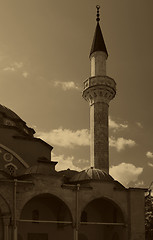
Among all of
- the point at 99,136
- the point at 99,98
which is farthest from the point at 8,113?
the point at 99,136

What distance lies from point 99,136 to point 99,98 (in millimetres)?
2273

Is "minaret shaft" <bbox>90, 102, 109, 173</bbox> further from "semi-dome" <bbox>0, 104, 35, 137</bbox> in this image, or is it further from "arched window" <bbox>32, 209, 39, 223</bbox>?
"arched window" <bbox>32, 209, 39, 223</bbox>

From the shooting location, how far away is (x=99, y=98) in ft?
74.1

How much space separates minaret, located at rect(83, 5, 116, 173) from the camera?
2120 centimetres

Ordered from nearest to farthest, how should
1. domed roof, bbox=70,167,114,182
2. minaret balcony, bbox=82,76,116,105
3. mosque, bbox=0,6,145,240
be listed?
mosque, bbox=0,6,145,240
domed roof, bbox=70,167,114,182
minaret balcony, bbox=82,76,116,105

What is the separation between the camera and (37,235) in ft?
60.8

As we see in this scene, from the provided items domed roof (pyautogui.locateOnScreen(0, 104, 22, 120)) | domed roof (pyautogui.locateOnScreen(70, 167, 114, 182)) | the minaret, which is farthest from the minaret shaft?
domed roof (pyautogui.locateOnScreen(0, 104, 22, 120))

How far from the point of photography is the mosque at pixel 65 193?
54.7ft

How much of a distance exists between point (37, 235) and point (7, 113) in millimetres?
7292

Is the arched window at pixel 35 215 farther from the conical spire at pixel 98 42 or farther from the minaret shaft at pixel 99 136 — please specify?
the conical spire at pixel 98 42

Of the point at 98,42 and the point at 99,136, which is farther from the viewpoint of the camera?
the point at 98,42

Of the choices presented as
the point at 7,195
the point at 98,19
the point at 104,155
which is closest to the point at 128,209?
the point at 104,155

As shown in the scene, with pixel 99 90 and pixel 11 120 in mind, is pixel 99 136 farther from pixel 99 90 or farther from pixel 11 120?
pixel 11 120

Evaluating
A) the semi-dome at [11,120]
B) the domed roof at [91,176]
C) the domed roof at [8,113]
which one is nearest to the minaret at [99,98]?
the domed roof at [91,176]
